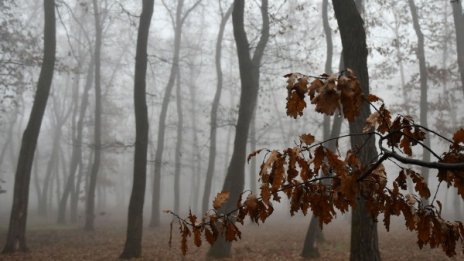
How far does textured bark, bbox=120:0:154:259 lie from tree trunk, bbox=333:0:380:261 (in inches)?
296

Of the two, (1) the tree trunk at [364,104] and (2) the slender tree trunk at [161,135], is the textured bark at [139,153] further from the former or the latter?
(2) the slender tree trunk at [161,135]

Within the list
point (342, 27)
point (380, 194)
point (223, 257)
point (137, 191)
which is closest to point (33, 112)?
point (137, 191)

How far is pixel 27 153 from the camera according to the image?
14.0 meters

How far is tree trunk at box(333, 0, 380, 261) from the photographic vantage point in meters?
6.62

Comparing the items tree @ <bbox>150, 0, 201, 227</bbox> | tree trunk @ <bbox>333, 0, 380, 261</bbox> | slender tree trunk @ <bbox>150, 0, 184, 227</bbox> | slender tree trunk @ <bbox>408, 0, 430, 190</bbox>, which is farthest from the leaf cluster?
slender tree trunk @ <bbox>150, 0, 184, 227</bbox>

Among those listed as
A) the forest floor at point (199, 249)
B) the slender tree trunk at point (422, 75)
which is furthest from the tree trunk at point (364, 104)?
the slender tree trunk at point (422, 75)

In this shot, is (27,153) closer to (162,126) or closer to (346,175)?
(162,126)

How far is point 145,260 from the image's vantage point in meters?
12.1

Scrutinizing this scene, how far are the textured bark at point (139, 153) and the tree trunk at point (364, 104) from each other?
751 centimetres

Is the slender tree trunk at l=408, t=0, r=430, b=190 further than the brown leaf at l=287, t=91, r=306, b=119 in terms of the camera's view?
Yes

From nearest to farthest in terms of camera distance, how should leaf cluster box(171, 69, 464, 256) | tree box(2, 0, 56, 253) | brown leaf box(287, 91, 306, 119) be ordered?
leaf cluster box(171, 69, 464, 256), brown leaf box(287, 91, 306, 119), tree box(2, 0, 56, 253)

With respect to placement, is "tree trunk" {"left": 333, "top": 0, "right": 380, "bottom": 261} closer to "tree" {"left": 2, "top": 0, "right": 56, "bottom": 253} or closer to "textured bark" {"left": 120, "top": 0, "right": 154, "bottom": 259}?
"textured bark" {"left": 120, "top": 0, "right": 154, "bottom": 259}

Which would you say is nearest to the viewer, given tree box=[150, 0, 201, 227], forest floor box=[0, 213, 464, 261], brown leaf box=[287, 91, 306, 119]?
brown leaf box=[287, 91, 306, 119]

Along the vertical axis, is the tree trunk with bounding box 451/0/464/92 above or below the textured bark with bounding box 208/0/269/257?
above
